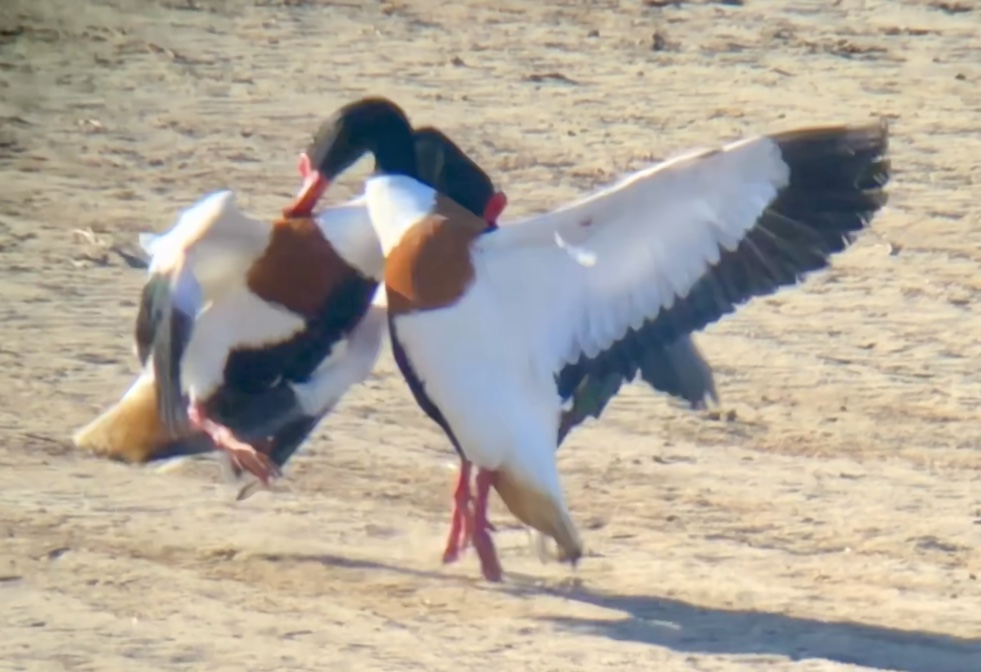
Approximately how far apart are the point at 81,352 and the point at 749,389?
202cm

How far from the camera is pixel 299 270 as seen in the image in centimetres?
547

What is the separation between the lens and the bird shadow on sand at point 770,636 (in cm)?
484

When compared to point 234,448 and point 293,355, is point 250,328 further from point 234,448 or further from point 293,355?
point 234,448

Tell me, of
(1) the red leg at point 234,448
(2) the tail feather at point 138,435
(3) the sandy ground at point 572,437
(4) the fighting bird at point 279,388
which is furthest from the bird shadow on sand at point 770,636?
(2) the tail feather at point 138,435

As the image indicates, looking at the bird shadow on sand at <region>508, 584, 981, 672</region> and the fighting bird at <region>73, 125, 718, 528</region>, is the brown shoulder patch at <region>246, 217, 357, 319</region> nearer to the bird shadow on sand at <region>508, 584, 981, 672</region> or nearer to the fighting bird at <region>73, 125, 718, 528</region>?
the fighting bird at <region>73, 125, 718, 528</region>

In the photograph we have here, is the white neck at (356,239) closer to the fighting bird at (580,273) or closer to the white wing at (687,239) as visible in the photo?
the fighting bird at (580,273)

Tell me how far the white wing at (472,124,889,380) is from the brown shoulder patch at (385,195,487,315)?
5cm

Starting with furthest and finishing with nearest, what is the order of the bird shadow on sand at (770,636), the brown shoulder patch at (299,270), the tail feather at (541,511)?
the brown shoulder patch at (299,270) → the tail feather at (541,511) → the bird shadow on sand at (770,636)

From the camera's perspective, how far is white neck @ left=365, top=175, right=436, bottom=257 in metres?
5.25

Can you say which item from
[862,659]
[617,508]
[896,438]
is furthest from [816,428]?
[862,659]

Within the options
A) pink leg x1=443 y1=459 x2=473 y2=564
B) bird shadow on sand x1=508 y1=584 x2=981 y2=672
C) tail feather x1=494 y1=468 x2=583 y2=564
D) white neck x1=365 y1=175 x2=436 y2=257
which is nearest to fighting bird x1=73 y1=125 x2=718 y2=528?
pink leg x1=443 y1=459 x2=473 y2=564

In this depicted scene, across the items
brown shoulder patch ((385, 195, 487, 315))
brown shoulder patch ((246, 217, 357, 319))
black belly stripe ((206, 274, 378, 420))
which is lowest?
black belly stripe ((206, 274, 378, 420))

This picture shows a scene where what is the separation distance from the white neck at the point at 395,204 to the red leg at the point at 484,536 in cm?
59

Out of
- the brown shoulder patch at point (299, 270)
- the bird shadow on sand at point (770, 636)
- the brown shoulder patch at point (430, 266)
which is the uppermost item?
the brown shoulder patch at point (430, 266)
